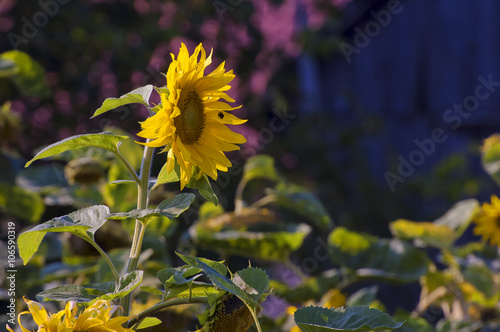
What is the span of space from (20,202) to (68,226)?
2.12ft

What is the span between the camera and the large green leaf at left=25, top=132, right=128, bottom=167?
0.46 m

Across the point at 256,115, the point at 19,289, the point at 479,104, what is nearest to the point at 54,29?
the point at 256,115

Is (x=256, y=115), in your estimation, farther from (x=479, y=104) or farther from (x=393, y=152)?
(x=479, y=104)

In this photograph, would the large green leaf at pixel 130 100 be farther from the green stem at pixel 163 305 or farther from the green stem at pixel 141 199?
the green stem at pixel 163 305

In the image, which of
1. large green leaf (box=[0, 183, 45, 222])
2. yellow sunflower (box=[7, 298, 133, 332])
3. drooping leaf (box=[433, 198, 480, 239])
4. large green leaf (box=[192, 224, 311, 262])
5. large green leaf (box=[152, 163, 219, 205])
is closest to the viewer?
yellow sunflower (box=[7, 298, 133, 332])

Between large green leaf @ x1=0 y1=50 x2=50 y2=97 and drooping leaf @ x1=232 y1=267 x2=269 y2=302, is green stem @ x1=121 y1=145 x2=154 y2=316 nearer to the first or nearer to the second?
drooping leaf @ x1=232 y1=267 x2=269 y2=302

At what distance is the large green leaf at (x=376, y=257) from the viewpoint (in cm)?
100

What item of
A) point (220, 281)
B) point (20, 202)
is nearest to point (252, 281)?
point (220, 281)

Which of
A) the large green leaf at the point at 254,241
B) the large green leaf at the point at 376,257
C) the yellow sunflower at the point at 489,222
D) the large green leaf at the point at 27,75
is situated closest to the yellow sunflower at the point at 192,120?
the large green leaf at the point at 254,241

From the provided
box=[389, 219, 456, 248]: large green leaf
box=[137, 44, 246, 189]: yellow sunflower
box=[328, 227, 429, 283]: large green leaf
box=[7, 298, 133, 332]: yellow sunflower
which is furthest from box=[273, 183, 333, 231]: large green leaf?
box=[7, 298, 133, 332]: yellow sunflower

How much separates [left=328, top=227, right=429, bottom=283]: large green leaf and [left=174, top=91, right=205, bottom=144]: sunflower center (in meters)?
0.53

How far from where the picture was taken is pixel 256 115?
12.6 ft

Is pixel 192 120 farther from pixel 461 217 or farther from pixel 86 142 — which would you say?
pixel 461 217

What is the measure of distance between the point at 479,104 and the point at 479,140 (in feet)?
0.82
